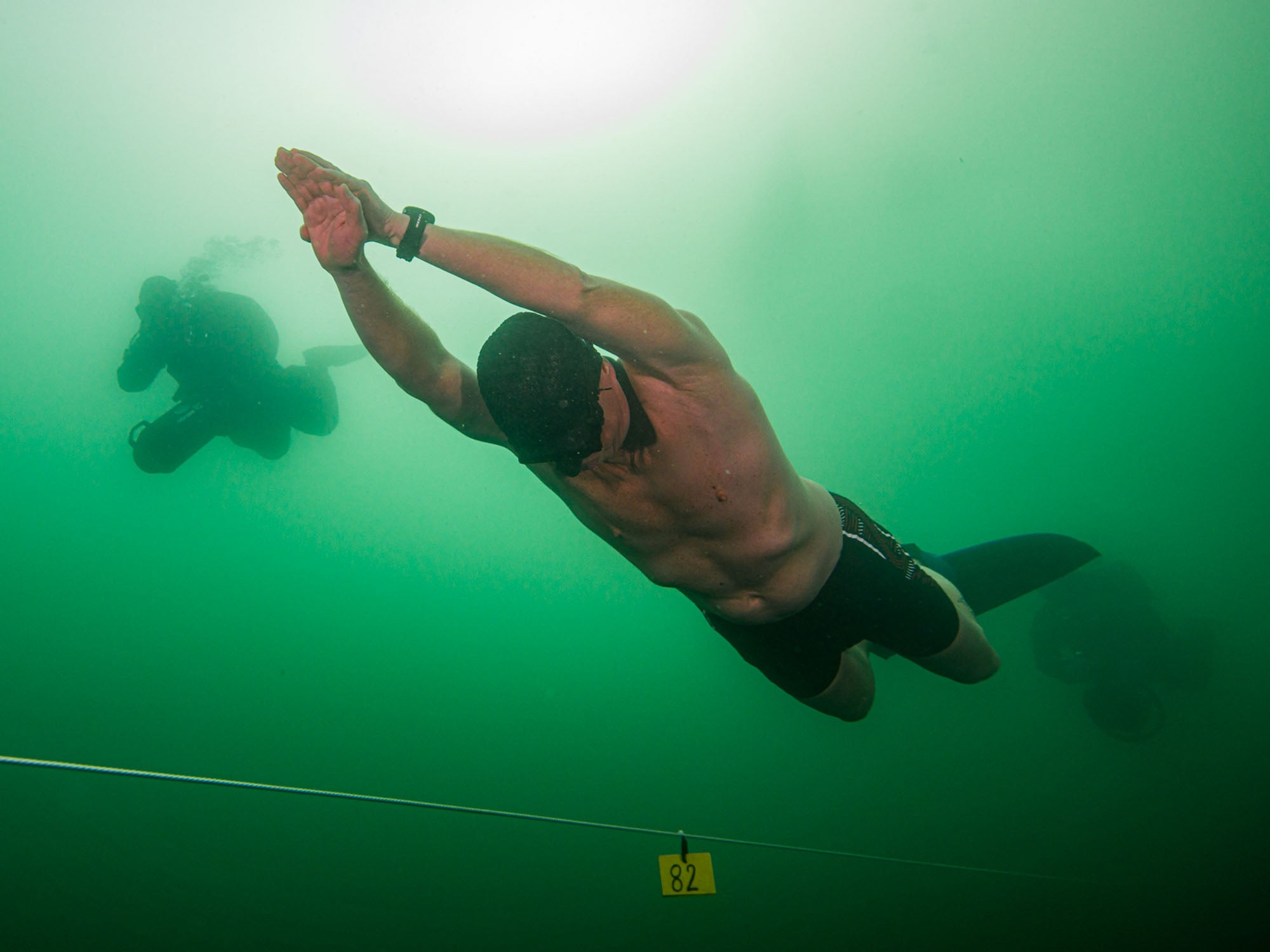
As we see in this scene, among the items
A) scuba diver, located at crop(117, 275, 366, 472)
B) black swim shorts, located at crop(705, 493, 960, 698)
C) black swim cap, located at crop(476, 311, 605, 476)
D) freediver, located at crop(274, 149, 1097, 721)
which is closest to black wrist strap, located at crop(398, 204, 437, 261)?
freediver, located at crop(274, 149, 1097, 721)

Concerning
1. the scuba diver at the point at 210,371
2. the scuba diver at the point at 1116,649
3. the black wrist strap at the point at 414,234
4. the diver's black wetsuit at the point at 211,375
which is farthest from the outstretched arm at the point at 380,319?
the scuba diver at the point at 1116,649

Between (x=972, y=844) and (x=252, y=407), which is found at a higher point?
(x=252, y=407)

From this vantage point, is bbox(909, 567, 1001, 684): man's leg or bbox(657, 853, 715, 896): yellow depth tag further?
bbox(657, 853, 715, 896): yellow depth tag

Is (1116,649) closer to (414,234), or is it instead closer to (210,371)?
(414,234)

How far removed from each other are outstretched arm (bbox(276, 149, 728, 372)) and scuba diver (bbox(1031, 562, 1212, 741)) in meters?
9.90

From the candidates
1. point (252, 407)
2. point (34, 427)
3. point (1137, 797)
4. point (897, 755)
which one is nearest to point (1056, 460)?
point (1137, 797)

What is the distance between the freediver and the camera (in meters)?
1.38

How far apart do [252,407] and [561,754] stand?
2147cm

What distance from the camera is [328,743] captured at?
2156cm

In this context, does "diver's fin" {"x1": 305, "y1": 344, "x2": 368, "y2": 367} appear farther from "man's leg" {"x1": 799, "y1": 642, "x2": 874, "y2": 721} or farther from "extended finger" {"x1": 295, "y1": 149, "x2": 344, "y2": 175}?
"man's leg" {"x1": 799, "y1": 642, "x2": 874, "y2": 721}

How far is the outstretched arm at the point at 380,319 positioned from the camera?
1.49 metres

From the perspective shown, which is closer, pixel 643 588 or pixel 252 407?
pixel 252 407

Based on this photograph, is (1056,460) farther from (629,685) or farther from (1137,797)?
(629,685)

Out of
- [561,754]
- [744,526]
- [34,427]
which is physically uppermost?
[34,427]
